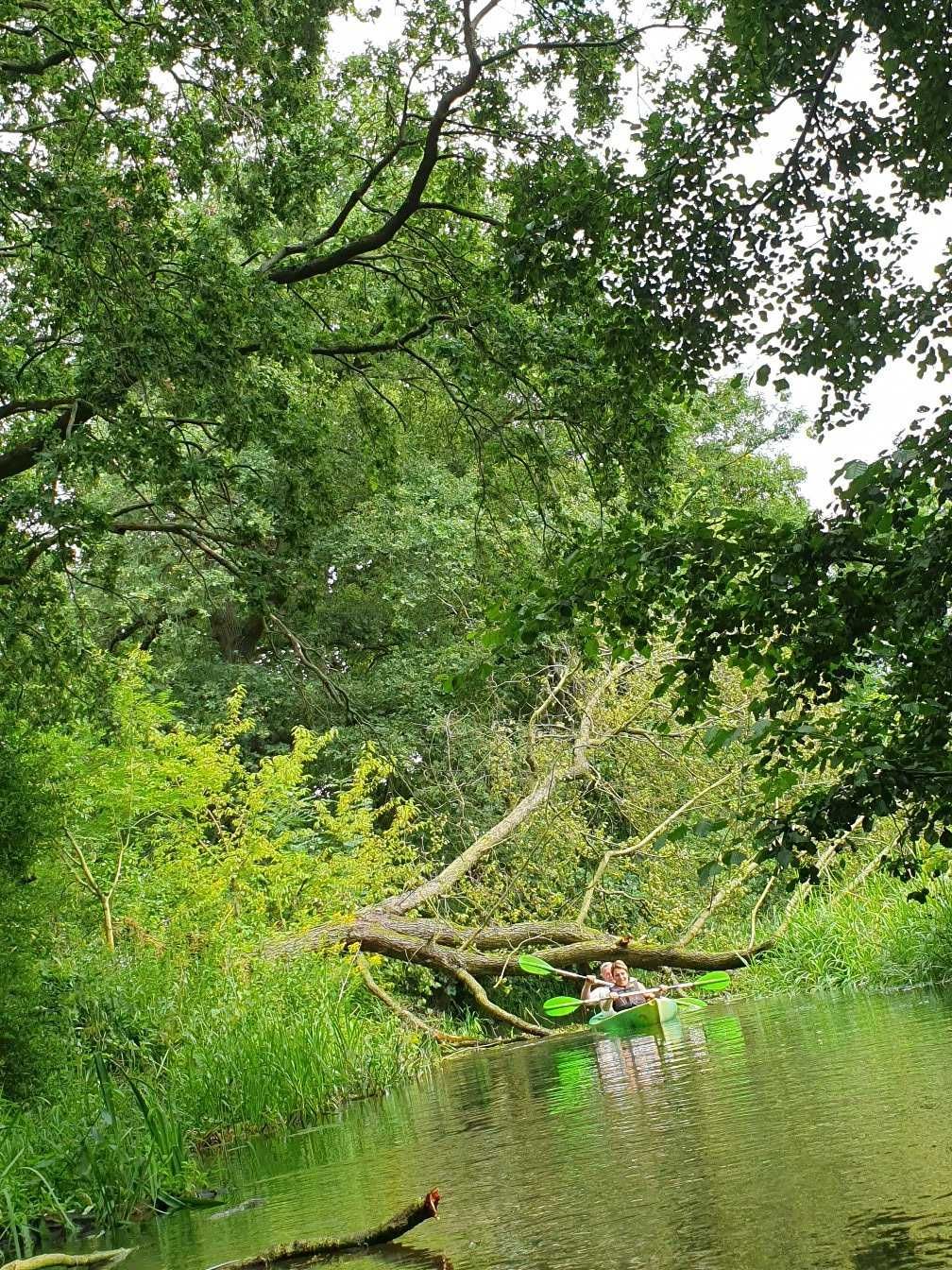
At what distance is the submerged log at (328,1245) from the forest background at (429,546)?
165 cm

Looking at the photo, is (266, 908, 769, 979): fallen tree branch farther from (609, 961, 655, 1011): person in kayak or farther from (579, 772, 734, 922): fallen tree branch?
(579, 772, 734, 922): fallen tree branch

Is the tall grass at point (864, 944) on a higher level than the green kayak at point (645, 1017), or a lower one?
higher

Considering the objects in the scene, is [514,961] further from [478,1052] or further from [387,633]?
[387,633]

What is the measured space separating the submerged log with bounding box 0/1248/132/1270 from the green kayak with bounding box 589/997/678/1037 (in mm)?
9761

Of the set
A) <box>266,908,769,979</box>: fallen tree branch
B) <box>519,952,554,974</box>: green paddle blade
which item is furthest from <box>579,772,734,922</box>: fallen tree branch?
<box>519,952,554,974</box>: green paddle blade

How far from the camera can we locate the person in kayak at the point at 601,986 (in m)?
17.4

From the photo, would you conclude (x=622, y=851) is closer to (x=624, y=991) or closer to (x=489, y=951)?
(x=624, y=991)

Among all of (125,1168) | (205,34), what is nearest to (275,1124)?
(125,1168)

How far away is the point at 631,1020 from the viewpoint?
49.5 ft

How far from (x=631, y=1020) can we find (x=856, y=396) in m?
11.8

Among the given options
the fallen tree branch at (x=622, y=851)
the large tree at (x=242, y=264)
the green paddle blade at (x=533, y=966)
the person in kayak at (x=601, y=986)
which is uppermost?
the large tree at (x=242, y=264)

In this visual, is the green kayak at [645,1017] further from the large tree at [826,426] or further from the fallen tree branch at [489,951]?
the large tree at [826,426]

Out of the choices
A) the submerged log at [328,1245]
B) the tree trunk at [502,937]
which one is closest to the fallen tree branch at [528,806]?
the tree trunk at [502,937]

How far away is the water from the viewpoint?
3572mm
